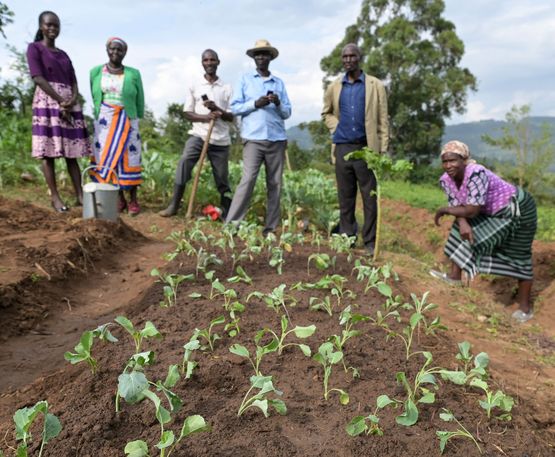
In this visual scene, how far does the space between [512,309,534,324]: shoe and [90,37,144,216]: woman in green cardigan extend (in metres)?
4.09

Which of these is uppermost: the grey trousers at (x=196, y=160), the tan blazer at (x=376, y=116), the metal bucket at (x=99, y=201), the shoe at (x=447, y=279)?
the tan blazer at (x=376, y=116)

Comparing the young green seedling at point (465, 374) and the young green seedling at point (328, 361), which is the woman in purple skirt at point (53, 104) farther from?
the young green seedling at point (465, 374)

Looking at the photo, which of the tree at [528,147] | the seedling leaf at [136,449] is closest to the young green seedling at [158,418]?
the seedling leaf at [136,449]

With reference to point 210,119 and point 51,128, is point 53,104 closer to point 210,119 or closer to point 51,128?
point 51,128

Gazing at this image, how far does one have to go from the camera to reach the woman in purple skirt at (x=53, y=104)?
4703 mm

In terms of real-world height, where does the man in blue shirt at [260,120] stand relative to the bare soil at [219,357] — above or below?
above

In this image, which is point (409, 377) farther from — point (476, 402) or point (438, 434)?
point (438, 434)

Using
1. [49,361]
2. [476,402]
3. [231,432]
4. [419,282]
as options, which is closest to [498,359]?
[476,402]

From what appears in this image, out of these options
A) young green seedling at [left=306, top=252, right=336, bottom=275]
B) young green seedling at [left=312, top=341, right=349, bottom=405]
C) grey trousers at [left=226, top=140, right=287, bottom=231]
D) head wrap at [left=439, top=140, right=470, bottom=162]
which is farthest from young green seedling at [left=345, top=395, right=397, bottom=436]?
grey trousers at [left=226, top=140, right=287, bottom=231]

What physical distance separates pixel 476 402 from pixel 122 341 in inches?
61.2

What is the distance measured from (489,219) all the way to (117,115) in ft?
12.7

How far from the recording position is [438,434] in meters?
1.54

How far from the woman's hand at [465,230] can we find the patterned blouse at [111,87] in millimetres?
3659

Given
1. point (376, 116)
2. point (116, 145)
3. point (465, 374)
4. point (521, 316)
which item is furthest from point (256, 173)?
point (465, 374)
